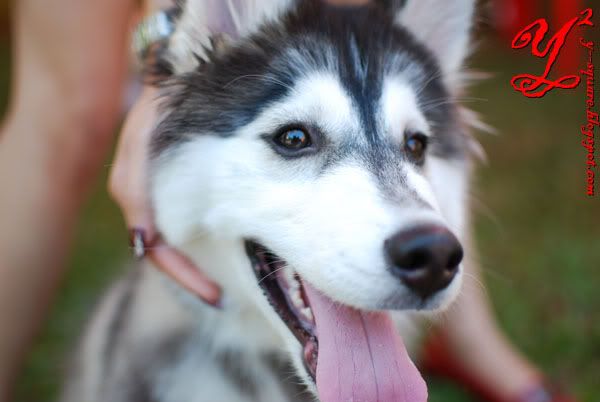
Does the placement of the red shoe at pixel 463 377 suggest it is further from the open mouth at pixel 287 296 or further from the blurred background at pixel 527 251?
the open mouth at pixel 287 296

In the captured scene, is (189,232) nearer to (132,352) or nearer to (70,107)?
(132,352)

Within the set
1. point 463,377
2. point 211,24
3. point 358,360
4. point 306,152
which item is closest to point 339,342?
point 358,360

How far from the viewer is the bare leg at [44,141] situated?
2664mm

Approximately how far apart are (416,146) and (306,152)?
1.33 ft

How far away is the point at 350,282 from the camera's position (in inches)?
68.7

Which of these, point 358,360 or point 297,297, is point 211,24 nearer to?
point 297,297

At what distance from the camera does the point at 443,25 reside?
8.30ft

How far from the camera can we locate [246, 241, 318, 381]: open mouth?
199 centimetres

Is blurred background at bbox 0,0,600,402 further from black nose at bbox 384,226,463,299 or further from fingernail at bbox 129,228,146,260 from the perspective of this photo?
black nose at bbox 384,226,463,299

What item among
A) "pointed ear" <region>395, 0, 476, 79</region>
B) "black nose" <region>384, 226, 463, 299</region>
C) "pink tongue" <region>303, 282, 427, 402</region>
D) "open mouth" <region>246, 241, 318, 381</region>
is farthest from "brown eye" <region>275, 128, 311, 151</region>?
"pointed ear" <region>395, 0, 476, 79</region>

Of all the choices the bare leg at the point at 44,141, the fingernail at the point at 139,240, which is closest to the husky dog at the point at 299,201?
the fingernail at the point at 139,240

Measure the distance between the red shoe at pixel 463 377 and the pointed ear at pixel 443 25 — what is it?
158 cm

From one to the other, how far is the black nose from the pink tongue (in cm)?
33

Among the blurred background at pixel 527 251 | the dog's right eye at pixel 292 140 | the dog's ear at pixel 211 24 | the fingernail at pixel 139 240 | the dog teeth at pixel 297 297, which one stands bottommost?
the blurred background at pixel 527 251
